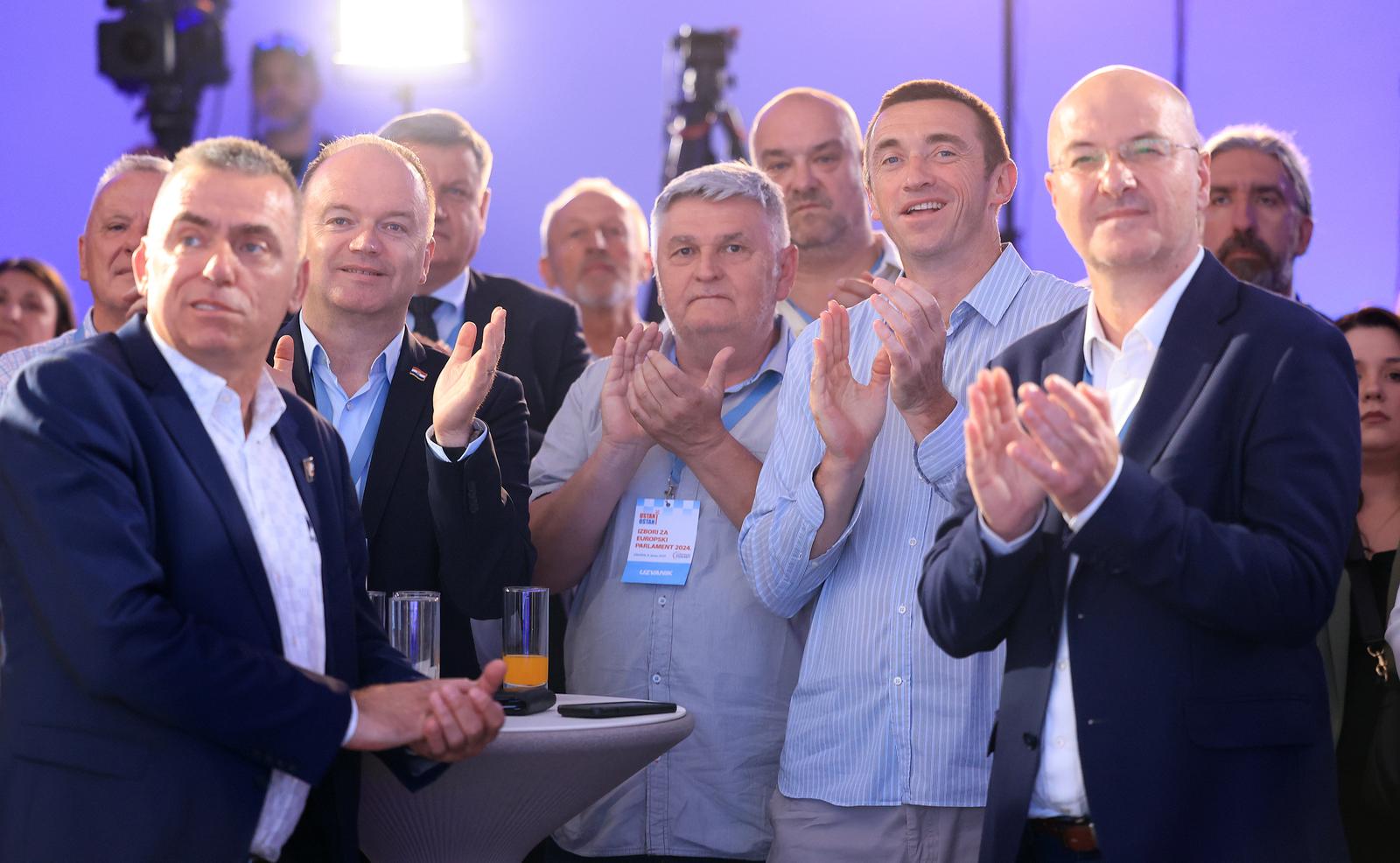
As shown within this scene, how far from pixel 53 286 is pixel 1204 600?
405cm

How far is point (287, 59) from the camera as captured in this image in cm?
699

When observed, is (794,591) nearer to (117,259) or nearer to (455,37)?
(117,259)

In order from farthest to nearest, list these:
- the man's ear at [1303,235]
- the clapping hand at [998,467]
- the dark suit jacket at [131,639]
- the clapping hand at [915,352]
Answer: the man's ear at [1303,235] → the clapping hand at [915,352] → the clapping hand at [998,467] → the dark suit jacket at [131,639]

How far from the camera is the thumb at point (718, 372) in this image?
9.37ft

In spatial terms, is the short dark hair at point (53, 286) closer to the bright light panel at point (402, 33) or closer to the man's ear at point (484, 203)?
the man's ear at point (484, 203)

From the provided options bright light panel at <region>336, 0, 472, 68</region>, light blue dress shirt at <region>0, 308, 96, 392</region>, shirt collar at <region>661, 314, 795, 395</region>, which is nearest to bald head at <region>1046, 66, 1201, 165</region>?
shirt collar at <region>661, 314, 795, 395</region>

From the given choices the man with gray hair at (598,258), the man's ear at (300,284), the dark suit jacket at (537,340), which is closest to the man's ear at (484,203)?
the dark suit jacket at (537,340)

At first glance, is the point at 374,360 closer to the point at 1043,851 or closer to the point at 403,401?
the point at 403,401

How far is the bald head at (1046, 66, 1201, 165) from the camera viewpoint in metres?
2.04

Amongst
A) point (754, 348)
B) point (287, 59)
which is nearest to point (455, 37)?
point (287, 59)

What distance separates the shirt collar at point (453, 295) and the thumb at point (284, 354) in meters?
1.10

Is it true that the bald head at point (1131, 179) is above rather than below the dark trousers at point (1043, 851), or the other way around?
above

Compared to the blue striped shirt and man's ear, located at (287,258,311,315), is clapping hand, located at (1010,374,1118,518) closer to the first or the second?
the blue striped shirt

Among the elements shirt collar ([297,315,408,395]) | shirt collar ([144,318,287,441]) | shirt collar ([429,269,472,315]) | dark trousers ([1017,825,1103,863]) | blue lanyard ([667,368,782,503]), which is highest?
shirt collar ([429,269,472,315])
